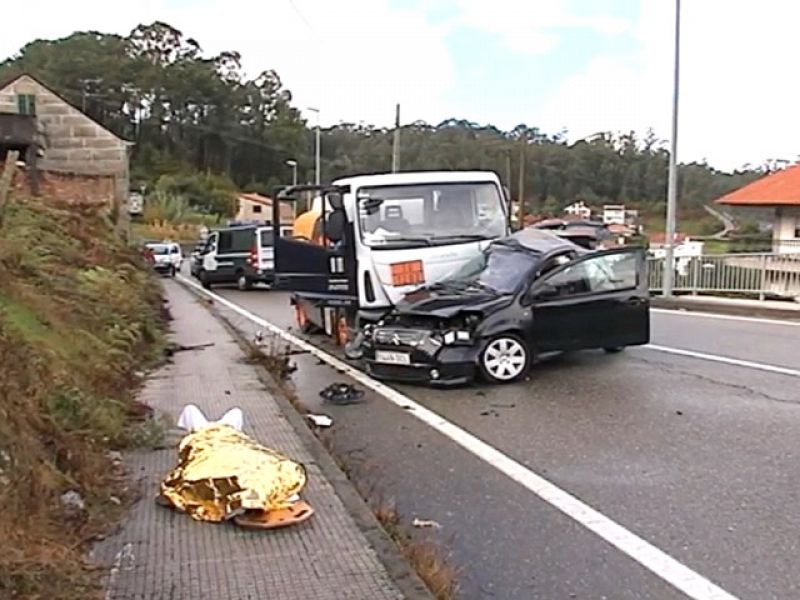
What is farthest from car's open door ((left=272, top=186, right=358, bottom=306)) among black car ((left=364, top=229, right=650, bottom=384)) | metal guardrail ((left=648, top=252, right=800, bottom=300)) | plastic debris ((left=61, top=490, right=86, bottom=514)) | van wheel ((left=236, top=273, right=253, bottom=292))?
van wheel ((left=236, top=273, right=253, bottom=292))

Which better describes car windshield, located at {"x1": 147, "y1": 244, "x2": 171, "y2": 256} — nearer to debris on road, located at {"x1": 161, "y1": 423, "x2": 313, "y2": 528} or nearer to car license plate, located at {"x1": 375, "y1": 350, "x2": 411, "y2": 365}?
car license plate, located at {"x1": 375, "y1": 350, "x2": 411, "y2": 365}

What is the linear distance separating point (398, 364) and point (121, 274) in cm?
730

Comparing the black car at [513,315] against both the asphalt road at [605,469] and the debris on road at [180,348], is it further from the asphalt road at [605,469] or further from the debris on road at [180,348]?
the debris on road at [180,348]

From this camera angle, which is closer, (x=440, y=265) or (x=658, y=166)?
(x=440, y=265)

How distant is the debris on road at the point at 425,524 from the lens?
18.9 feet

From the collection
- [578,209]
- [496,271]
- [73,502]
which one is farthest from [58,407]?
[578,209]

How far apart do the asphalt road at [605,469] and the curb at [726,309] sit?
269 inches

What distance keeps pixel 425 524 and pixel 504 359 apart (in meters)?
5.30

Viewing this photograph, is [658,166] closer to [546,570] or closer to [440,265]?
[440,265]

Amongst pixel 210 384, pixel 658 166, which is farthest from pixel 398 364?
pixel 658 166

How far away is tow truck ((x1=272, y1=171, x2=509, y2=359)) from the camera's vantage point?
13.3 metres

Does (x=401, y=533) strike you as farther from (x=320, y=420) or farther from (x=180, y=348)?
(x=180, y=348)

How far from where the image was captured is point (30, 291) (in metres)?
9.55

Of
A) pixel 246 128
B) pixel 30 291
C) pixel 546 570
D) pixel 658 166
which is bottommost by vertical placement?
pixel 546 570
